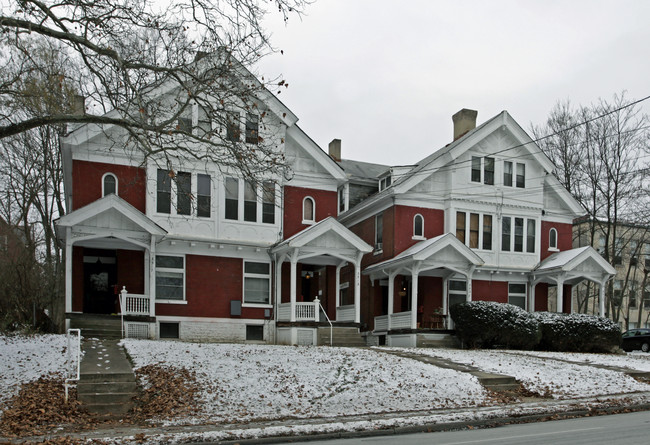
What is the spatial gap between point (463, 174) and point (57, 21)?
65.9 ft

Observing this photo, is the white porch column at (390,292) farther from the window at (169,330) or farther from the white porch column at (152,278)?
the white porch column at (152,278)

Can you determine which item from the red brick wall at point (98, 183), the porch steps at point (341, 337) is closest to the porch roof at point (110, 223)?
the red brick wall at point (98, 183)

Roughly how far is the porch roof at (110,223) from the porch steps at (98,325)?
259 centimetres

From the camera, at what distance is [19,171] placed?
29297 millimetres

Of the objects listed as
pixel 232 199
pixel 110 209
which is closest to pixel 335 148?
pixel 232 199

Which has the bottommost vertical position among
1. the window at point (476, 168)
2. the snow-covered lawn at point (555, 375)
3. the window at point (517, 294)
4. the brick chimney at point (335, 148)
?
the snow-covered lawn at point (555, 375)

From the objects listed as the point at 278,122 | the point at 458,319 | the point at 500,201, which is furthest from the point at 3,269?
the point at 500,201

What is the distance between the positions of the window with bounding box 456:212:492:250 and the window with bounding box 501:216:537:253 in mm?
808

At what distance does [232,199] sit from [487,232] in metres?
12.2

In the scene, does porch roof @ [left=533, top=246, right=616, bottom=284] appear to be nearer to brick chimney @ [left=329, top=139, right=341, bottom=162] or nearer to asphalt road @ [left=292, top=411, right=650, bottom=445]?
brick chimney @ [left=329, top=139, right=341, bottom=162]

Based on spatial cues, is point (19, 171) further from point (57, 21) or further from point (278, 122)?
point (57, 21)

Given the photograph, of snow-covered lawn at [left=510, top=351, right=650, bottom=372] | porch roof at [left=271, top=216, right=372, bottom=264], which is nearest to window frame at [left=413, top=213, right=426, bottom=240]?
porch roof at [left=271, top=216, right=372, bottom=264]

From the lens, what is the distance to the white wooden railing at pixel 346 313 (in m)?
25.6

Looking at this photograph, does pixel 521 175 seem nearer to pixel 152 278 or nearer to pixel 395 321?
pixel 395 321
